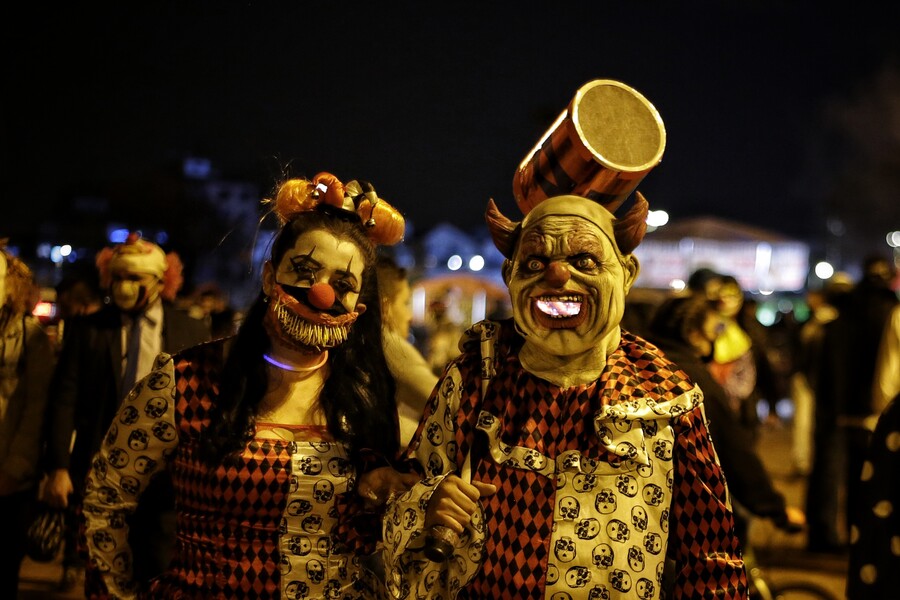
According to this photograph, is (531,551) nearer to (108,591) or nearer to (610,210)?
(610,210)

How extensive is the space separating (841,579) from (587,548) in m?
4.75

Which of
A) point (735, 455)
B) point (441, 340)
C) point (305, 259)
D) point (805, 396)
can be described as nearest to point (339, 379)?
point (305, 259)

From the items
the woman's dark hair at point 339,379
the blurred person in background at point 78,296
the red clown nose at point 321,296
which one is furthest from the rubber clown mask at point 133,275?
the red clown nose at point 321,296

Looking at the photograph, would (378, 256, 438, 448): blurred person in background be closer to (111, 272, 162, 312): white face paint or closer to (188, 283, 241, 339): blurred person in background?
(111, 272, 162, 312): white face paint

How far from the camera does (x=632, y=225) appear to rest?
2.77 meters

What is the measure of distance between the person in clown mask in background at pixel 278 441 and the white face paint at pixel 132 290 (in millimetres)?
2010

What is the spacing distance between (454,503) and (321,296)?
78cm

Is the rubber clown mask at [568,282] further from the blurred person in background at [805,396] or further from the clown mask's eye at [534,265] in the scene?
the blurred person in background at [805,396]

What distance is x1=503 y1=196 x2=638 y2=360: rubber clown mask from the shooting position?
104 inches

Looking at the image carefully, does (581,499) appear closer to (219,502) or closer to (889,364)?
(219,502)

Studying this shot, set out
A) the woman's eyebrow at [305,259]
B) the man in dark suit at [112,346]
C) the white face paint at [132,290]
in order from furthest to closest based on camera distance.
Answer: the white face paint at [132,290], the man in dark suit at [112,346], the woman's eyebrow at [305,259]

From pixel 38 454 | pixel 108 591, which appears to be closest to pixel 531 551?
pixel 108 591

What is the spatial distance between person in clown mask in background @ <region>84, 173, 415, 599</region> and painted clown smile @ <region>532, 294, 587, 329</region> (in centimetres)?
64

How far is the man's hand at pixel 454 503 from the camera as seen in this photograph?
2.51m
